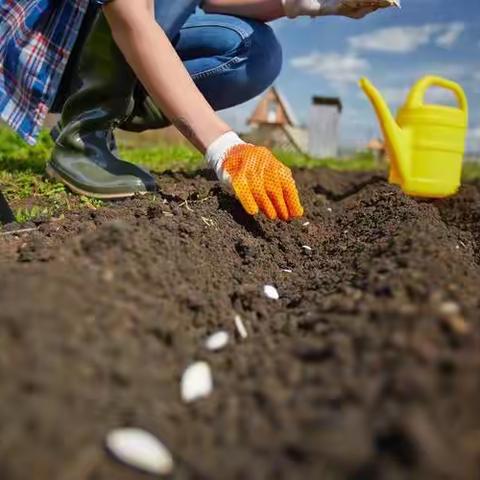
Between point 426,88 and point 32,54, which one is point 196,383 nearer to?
point 32,54

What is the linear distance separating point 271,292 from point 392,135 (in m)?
1.49

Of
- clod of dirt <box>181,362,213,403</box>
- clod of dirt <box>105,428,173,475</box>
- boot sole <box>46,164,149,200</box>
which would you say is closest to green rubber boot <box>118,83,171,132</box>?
boot sole <box>46,164,149,200</box>

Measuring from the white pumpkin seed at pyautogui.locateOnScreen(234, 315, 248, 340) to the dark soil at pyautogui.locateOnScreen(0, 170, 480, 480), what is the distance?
0.01 metres

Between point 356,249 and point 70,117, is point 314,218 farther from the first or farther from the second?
point 70,117

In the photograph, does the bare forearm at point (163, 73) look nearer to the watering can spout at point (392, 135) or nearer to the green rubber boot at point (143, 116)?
the green rubber boot at point (143, 116)

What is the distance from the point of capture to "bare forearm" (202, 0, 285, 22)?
2.41 metres

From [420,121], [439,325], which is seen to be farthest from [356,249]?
[420,121]

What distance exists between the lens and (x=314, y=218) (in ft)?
6.57

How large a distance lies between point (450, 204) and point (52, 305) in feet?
7.58

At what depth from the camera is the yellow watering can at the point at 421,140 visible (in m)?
2.40

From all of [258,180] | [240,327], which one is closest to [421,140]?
[258,180]

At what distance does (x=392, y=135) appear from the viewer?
2387mm

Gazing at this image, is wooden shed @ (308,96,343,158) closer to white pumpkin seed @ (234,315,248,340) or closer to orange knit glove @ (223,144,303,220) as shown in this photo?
orange knit glove @ (223,144,303,220)

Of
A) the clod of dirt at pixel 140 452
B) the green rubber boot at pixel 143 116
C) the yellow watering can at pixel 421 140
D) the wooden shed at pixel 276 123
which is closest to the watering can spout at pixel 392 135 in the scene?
the yellow watering can at pixel 421 140
